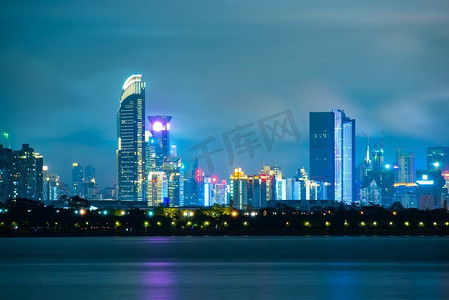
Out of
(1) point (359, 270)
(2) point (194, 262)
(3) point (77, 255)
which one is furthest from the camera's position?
(3) point (77, 255)

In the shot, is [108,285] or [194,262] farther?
[194,262]

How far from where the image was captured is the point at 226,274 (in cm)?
7006

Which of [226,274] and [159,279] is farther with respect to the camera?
[226,274]

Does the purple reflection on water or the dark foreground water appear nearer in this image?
the purple reflection on water

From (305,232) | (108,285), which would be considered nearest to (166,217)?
(305,232)

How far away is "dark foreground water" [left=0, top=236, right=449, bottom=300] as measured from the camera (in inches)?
2188

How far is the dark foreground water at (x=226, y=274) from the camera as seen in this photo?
5556 cm

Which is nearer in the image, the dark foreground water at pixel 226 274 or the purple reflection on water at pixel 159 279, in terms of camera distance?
the purple reflection on water at pixel 159 279

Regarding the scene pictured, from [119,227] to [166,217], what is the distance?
9574mm

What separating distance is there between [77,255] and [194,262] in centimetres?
1759

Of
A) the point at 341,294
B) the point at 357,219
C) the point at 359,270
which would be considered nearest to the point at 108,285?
the point at 341,294

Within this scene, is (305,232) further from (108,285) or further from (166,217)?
(108,285)

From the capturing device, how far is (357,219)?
183m

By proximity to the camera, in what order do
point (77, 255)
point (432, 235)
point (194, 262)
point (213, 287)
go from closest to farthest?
1. point (213, 287)
2. point (194, 262)
3. point (77, 255)
4. point (432, 235)
